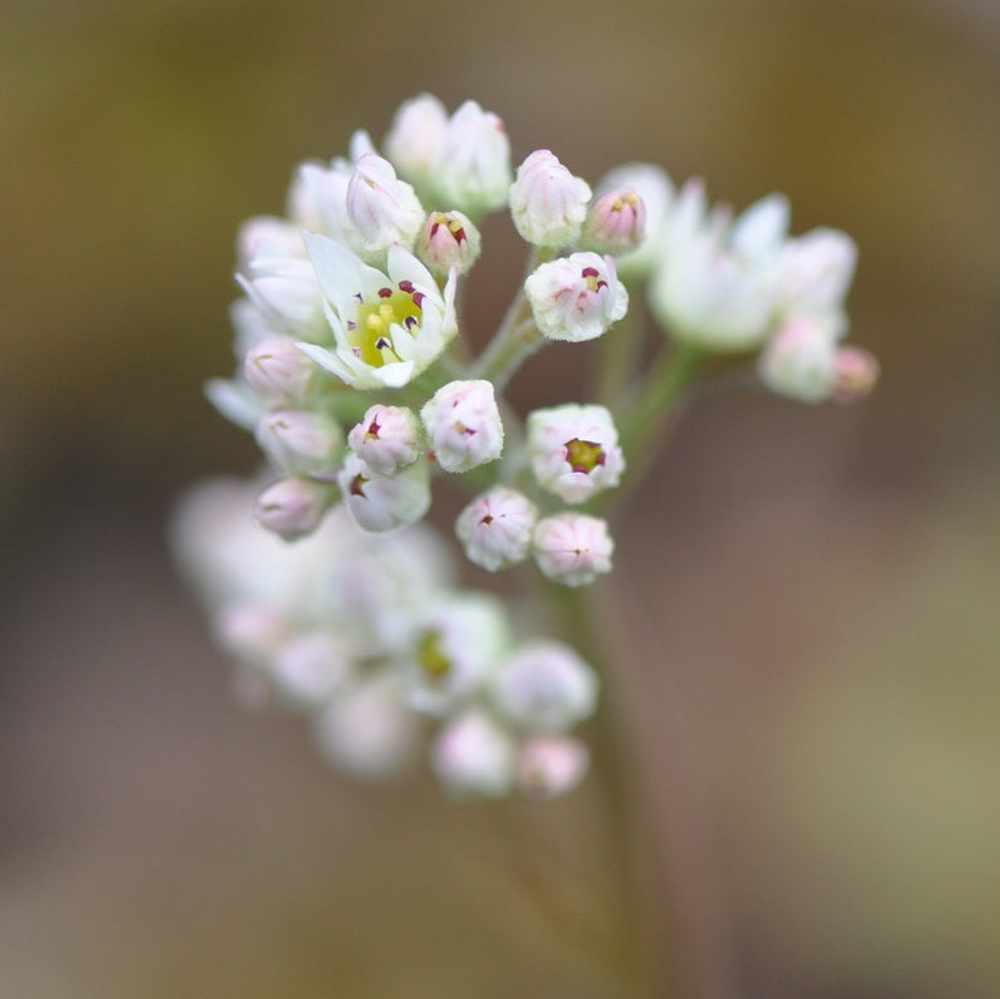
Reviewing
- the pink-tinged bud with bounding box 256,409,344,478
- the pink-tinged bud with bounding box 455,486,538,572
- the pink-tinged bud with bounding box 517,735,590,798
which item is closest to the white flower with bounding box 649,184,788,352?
the pink-tinged bud with bounding box 455,486,538,572

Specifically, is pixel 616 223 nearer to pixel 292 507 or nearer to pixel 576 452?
pixel 576 452

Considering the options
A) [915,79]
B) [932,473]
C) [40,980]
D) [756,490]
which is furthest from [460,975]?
[915,79]

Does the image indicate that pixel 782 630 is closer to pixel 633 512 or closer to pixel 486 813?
pixel 633 512

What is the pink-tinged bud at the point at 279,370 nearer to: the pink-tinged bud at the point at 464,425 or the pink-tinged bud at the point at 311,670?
the pink-tinged bud at the point at 464,425

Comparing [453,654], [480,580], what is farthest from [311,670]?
[480,580]

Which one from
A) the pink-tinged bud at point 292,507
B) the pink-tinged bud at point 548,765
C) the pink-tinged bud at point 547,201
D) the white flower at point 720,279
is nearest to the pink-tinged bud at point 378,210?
the pink-tinged bud at point 547,201
